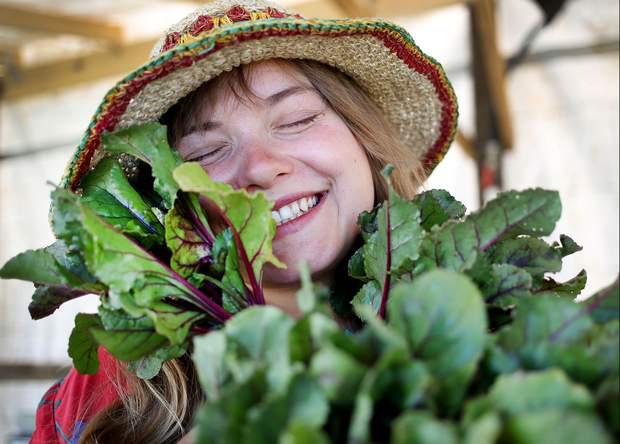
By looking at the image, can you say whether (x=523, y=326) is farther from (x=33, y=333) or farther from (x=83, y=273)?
(x=33, y=333)

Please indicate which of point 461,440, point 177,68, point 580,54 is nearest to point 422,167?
point 177,68

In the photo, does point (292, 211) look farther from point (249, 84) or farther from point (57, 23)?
point (57, 23)

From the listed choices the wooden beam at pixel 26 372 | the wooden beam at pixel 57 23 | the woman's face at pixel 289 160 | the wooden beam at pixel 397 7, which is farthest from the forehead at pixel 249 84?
the wooden beam at pixel 26 372

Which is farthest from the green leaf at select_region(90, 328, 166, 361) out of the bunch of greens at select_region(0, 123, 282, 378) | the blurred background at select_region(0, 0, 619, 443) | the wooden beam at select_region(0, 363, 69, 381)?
the wooden beam at select_region(0, 363, 69, 381)

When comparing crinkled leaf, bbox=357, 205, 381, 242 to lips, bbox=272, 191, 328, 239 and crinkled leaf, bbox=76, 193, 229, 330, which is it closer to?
lips, bbox=272, 191, 328, 239

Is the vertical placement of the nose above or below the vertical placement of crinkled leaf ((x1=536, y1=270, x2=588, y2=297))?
above

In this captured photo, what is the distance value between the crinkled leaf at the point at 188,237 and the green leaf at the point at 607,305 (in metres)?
0.36

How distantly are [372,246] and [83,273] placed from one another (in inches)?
10.1

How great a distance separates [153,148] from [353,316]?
0.27 meters

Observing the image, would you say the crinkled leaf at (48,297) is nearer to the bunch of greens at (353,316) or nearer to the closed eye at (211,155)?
the bunch of greens at (353,316)

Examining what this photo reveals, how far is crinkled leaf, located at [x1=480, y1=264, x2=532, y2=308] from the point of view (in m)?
0.60

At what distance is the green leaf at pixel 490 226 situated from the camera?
0.59 m

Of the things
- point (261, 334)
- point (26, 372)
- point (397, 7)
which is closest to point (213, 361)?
point (261, 334)

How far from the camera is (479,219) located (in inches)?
23.9
